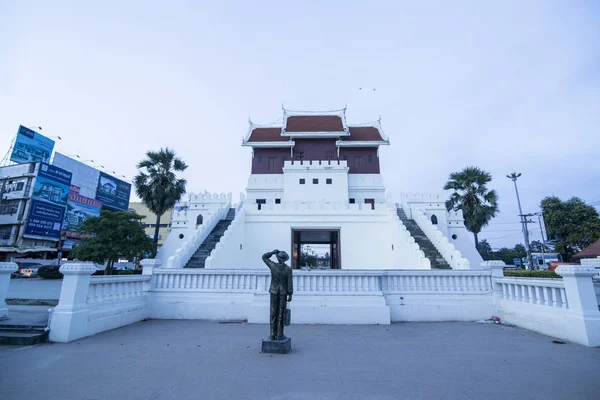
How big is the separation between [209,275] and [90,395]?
4.97m

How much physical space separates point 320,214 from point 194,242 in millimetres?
8282

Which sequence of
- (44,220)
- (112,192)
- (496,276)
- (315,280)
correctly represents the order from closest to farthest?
(315,280) → (496,276) → (44,220) → (112,192)

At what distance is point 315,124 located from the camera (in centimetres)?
2909

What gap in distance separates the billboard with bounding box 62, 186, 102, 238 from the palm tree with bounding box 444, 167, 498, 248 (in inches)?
1802

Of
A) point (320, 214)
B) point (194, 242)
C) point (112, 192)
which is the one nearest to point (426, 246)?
point (320, 214)

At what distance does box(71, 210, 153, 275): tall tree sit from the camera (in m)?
21.4

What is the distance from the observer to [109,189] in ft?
160

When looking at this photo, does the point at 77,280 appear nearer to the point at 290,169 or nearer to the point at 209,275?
the point at 209,275

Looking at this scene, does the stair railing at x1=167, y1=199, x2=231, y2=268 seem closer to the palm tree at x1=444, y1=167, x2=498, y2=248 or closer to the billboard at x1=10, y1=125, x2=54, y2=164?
the palm tree at x1=444, y1=167, x2=498, y2=248

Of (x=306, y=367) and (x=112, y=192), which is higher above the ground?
(x=112, y=192)

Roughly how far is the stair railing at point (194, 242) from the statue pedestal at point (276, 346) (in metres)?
9.74

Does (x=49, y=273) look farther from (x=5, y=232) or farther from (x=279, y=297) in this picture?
(x=279, y=297)

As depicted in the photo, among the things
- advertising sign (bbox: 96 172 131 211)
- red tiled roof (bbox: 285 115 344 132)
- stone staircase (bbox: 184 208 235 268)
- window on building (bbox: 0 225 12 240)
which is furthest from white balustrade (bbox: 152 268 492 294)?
advertising sign (bbox: 96 172 131 211)

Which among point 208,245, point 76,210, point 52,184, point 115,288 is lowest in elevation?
point 115,288
